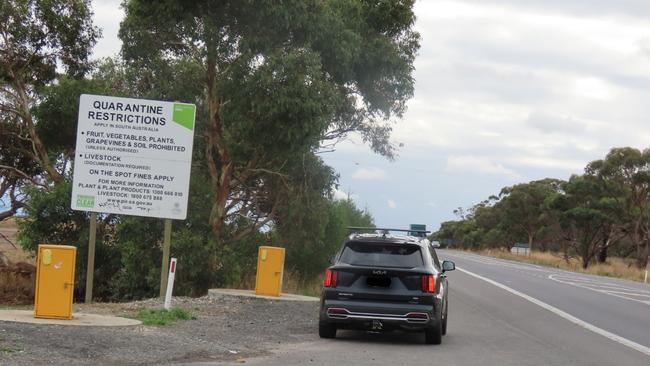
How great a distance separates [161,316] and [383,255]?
12.2ft

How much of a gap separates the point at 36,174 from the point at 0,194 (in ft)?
4.09

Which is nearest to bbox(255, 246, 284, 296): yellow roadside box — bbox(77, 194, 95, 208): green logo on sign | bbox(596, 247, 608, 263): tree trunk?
bbox(77, 194, 95, 208): green logo on sign

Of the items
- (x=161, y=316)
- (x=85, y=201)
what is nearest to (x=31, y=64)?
(x=85, y=201)

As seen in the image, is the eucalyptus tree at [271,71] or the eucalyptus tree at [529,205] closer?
the eucalyptus tree at [271,71]

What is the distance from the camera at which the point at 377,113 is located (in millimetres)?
23641

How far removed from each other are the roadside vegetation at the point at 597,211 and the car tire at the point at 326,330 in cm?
3975

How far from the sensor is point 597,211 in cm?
6019

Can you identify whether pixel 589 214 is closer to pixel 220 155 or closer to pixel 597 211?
pixel 597 211

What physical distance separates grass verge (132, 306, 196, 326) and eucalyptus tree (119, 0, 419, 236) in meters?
6.03

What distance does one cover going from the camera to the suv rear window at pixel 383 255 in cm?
1216

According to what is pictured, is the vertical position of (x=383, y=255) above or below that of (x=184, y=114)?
below

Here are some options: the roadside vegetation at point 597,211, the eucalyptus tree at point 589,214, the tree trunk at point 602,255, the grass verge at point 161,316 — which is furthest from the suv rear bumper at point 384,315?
the tree trunk at point 602,255

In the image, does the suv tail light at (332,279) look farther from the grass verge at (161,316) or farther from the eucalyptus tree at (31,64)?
the eucalyptus tree at (31,64)

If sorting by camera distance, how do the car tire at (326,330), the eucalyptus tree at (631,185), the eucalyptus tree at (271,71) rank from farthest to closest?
1. the eucalyptus tree at (631,185)
2. the eucalyptus tree at (271,71)
3. the car tire at (326,330)
